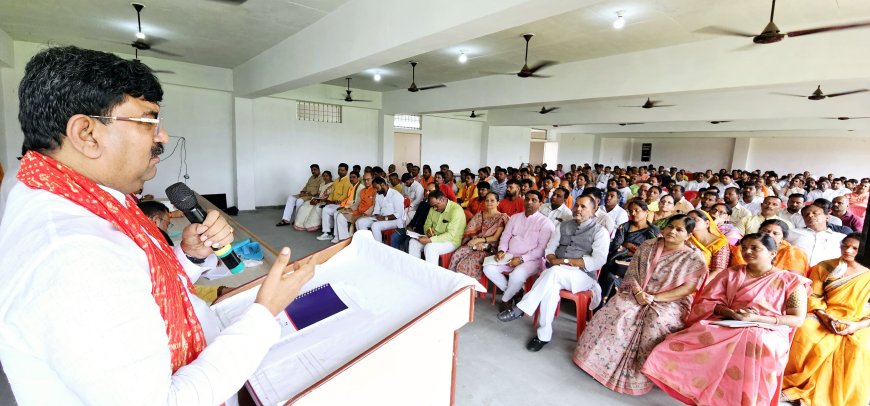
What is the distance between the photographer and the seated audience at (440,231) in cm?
415

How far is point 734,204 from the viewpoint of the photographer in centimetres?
482

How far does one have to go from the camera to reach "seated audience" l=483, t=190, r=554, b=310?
3.46m

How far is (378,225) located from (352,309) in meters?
4.17

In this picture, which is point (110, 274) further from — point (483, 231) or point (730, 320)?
point (483, 231)

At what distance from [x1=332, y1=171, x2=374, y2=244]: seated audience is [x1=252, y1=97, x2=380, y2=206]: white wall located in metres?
3.29

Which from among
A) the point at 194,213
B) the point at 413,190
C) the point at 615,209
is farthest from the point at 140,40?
the point at 615,209

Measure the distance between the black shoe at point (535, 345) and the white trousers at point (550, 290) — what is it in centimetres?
3

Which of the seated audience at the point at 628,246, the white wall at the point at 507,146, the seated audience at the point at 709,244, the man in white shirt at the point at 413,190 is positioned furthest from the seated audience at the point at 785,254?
the white wall at the point at 507,146

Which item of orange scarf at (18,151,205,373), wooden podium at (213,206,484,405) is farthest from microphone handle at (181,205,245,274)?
orange scarf at (18,151,205,373)

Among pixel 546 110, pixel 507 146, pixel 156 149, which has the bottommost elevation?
pixel 156 149

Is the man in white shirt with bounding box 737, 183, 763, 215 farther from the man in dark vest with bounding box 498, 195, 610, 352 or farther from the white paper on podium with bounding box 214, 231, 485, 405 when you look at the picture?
the white paper on podium with bounding box 214, 231, 485, 405

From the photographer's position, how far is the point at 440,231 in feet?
14.3

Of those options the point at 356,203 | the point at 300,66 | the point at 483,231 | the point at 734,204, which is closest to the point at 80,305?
the point at 483,231

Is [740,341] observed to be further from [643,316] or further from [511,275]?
[511,275]
